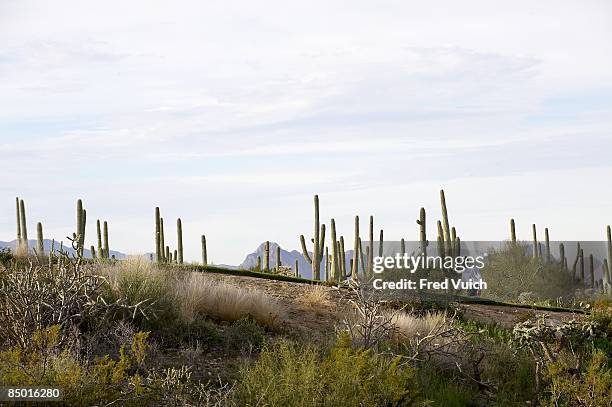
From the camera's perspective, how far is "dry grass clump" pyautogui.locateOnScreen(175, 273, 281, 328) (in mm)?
14578

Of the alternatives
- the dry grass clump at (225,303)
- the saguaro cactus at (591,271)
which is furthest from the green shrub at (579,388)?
the saguaro cactus at (591,271)

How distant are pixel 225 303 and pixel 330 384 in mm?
5134

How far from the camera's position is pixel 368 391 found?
403 inches

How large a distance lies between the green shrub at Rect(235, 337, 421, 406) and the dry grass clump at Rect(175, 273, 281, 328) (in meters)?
3.83

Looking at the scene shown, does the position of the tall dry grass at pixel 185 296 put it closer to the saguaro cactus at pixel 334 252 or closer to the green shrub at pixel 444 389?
the green shrub at pixel 444 389

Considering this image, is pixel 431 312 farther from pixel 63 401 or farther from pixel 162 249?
pixel 162 249

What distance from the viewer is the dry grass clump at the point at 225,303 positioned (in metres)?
14.6

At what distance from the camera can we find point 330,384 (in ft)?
32.9

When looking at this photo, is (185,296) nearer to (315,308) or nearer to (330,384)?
(315,308)

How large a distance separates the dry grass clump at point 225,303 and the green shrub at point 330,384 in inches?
151

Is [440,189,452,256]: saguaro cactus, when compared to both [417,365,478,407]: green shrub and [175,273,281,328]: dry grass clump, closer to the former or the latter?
[175,273,281,328]: dry grass clump

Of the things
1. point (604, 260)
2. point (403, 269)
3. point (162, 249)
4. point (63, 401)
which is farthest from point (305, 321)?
point (604, 260)

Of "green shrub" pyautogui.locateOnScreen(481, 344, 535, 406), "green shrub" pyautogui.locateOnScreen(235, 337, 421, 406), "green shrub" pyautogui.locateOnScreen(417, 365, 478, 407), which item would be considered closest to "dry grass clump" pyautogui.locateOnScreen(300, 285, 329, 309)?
"green shrub" pyautogui.locateOnScreen(481, 344, 535, 406)

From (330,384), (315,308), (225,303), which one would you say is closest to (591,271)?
(315,308)
